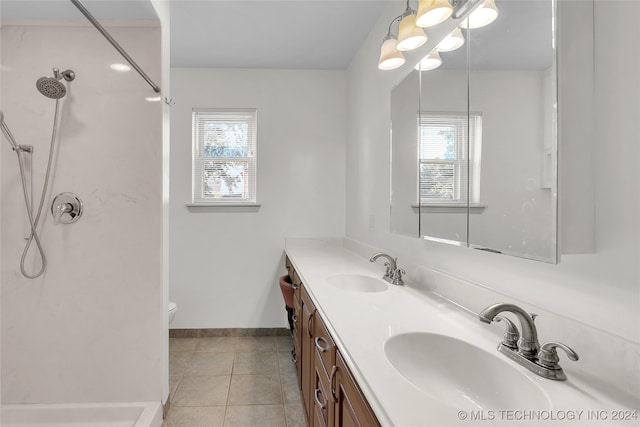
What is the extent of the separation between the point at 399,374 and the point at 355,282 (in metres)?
1.09

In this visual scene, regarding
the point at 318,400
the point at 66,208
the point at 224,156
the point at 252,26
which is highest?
the point at 252,26

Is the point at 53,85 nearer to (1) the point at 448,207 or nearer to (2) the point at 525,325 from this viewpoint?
(1) the point at 448,207

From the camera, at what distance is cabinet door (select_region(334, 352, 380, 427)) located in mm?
696

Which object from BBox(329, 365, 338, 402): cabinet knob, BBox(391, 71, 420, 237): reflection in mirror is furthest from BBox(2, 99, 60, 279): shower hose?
BBox(391, 71, 420, 237): reflection in mirror

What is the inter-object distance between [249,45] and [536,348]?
271 centimetres

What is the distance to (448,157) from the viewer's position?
1251 mm

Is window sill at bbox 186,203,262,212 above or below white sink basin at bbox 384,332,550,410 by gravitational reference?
above

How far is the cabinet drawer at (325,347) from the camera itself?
39.0 inches

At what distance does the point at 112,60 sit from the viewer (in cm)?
169

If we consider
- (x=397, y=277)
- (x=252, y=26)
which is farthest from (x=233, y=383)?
(x=252, y=26)

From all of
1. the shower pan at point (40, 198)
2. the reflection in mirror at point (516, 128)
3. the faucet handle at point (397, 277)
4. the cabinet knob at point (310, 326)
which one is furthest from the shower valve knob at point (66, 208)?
the reflection in mirror at point (516, 128)

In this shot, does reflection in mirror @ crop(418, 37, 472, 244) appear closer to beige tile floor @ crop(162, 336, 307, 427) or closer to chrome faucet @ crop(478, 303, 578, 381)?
chrome faucet @ crop(478, 303, 578, 381)

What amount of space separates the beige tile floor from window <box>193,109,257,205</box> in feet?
4.43

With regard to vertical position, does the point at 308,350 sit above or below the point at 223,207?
below
